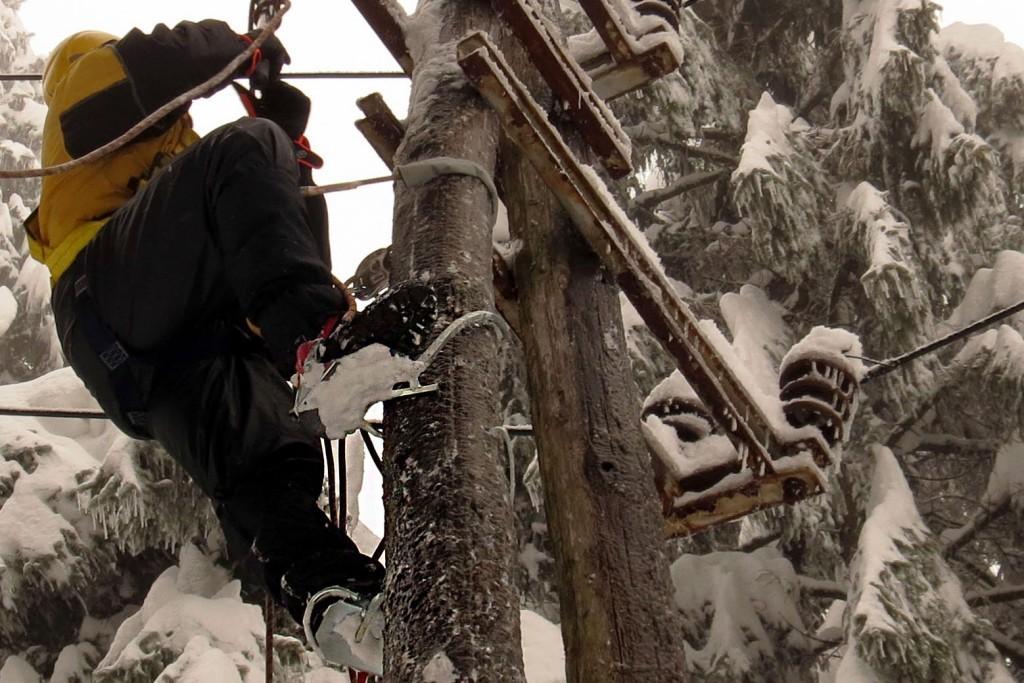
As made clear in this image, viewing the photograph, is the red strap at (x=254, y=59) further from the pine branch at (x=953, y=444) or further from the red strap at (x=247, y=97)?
the pine branch at (x=953, y=444)

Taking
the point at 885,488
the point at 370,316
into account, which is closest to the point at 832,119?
the point at 885,488

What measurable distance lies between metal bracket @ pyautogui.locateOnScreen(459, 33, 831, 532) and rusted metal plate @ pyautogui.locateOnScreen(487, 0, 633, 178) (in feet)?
0.99

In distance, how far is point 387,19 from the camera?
115 inches

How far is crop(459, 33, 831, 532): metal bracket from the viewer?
251 cm

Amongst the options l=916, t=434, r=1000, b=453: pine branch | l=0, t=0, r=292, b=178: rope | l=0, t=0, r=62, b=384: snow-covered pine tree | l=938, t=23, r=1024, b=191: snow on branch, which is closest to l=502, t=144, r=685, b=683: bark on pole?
l=0, t=0, r=292, b=178: rope

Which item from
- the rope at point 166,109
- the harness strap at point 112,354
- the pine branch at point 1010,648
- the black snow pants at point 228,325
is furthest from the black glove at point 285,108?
the pine branch at point 1010,648

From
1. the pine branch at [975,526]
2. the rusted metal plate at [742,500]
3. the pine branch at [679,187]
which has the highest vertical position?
the pine branch at [679,187]

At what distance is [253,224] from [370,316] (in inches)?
18.9

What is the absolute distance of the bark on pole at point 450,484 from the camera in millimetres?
1542

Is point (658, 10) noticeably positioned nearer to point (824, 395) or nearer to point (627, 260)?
point (627, 260)

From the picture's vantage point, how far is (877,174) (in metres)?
7.45

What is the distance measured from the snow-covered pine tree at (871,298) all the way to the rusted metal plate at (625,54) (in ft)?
9.45

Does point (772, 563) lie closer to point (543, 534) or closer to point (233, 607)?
point (543, 534)

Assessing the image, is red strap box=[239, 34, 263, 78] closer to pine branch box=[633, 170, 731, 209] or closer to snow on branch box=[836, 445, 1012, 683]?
snow on branch box=[836, 445, 1012, 683]
